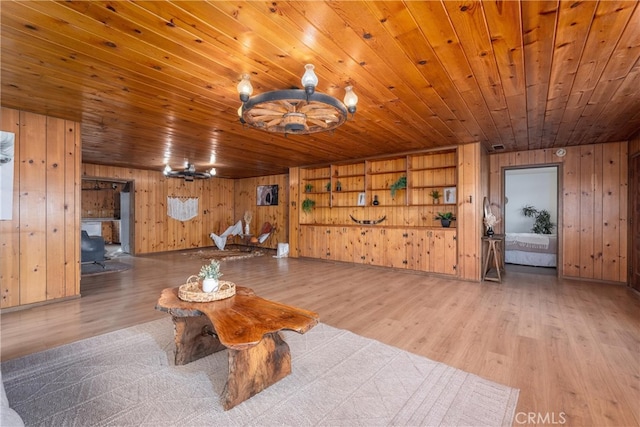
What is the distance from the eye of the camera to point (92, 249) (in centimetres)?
579

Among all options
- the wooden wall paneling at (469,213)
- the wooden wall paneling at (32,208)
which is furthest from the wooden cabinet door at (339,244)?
the wooden wall paneling at (32,208)

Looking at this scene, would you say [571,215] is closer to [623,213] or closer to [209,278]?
[623,213]

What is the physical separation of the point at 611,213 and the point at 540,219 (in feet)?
14.4

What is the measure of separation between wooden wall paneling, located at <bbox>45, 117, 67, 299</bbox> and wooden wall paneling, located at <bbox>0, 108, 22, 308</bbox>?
27cm

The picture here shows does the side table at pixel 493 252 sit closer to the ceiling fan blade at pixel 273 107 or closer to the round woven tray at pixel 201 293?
the ceiling fan blade at pixel 273 107

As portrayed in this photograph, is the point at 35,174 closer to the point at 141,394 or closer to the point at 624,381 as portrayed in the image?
the point at 141,394

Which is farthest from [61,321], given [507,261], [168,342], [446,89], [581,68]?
[507,261]

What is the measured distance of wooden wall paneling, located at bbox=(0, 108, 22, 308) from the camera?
3340 millimetres

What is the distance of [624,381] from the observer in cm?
197

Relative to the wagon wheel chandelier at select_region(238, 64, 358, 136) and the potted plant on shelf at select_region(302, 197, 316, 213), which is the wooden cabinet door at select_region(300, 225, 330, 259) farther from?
the wagon wheel chandelier at select_region(238, 64, 358, 136)

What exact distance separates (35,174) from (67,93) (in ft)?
4.56

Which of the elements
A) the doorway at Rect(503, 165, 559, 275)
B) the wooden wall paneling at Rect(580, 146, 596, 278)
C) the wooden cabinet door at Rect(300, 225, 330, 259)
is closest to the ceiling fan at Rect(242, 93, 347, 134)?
the wooden cabinet door at Rect(300, 225, 330, 259)

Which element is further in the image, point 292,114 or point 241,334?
point 292,114

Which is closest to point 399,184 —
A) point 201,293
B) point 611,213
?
point 611,213
